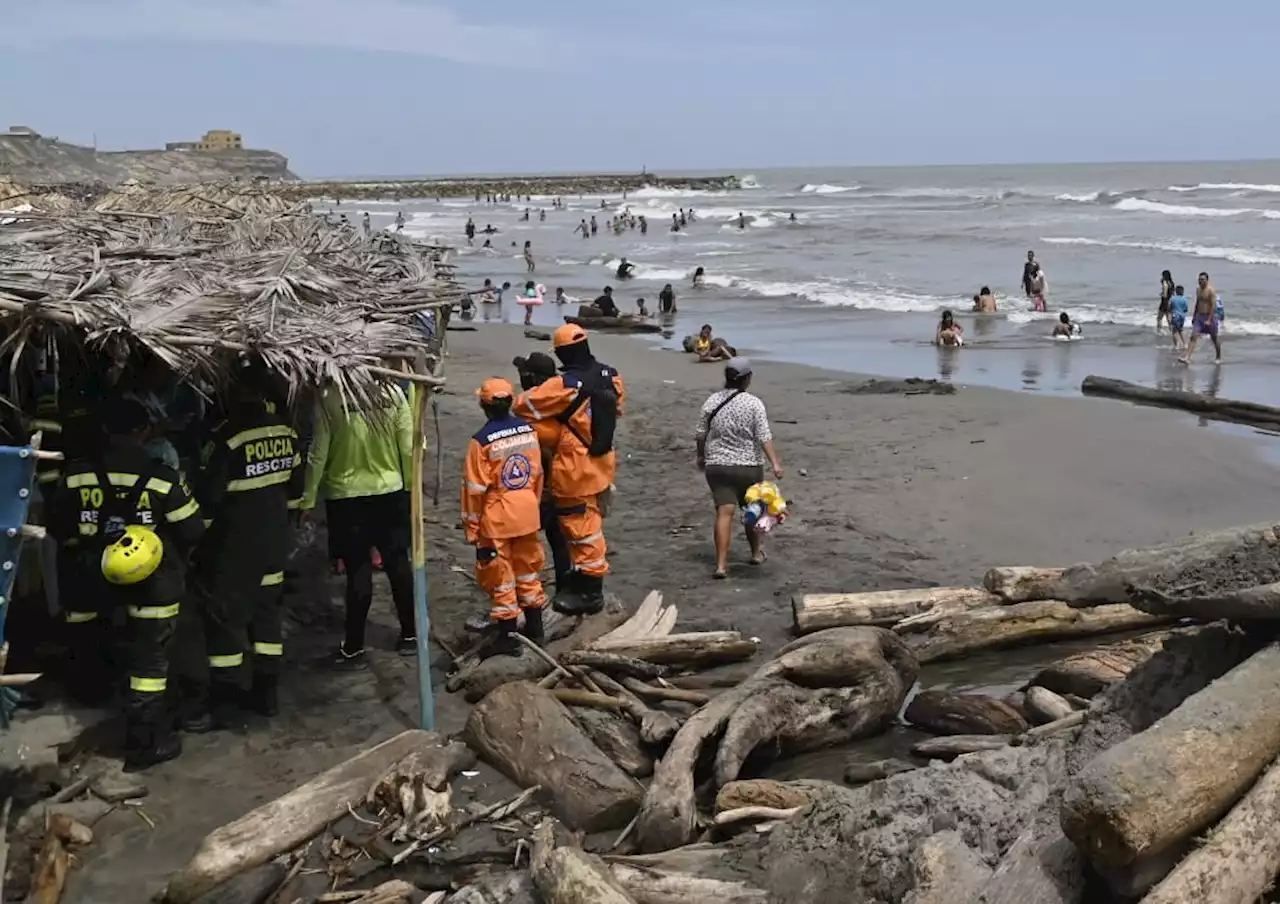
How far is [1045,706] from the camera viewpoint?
6.11 meters

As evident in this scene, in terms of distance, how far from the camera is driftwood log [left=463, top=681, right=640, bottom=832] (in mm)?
5598

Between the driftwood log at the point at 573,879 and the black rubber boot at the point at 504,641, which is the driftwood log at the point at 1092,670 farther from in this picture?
the driftwood log at the point at 573,879

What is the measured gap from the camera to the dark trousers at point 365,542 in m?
7.43

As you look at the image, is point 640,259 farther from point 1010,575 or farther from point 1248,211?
point 1010,575

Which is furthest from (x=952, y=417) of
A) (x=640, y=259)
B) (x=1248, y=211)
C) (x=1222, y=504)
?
(x=1248, y=211)

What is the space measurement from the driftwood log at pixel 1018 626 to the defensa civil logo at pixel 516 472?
282 centimetres

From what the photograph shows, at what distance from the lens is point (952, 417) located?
53.3 ft

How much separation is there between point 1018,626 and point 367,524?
4.32 metres

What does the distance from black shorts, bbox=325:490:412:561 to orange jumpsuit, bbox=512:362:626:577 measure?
1054 mm

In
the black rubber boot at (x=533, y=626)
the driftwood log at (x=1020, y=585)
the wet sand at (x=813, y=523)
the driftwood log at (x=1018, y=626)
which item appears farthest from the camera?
the driftwood log at (x=1020, y=585)

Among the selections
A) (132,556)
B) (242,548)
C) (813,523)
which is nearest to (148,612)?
(132,556)

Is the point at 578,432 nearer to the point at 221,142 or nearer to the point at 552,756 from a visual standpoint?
the point at 552,756

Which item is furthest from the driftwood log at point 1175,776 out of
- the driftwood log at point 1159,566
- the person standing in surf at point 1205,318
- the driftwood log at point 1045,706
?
the person standing in surf at point 1205,318

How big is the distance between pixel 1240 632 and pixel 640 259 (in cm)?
4233
